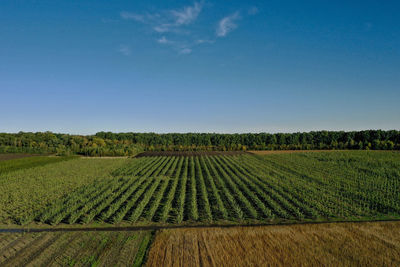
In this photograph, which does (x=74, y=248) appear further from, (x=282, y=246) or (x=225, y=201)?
(x=225, y=201)

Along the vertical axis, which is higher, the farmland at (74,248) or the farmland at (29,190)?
the farmland at (29,190)

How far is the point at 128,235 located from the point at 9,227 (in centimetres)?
688

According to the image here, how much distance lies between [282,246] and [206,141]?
62.9 meters

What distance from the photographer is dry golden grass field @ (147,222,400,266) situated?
8.19m

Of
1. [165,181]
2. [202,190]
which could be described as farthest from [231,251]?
[165,181]

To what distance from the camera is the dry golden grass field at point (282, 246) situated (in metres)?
8.19

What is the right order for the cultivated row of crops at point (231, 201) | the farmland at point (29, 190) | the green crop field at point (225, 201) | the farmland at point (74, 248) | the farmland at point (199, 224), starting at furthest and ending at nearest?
the farmland at point (29, 190) < the cultivated row of crops at point (231, 201) < the green crop field at point (225, 201) < the farmland at point (199, 224) < the farmland at point (74, 248)

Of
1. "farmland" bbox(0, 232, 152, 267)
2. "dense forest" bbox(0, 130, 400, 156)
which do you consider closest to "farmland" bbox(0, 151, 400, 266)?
"farmland" bbox(0, 232, 152, 267)

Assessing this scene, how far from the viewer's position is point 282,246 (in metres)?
9.24

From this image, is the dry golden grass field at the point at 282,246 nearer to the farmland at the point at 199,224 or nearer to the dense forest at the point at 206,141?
the farmland at the point at 199,224

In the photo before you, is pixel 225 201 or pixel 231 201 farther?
pixel 225 201

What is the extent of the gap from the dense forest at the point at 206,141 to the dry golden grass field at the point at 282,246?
160 feet

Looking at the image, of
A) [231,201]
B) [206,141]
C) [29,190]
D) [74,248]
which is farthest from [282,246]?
[206,141]

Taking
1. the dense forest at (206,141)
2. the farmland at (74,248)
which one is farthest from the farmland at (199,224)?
the dense forest at (206,141)
